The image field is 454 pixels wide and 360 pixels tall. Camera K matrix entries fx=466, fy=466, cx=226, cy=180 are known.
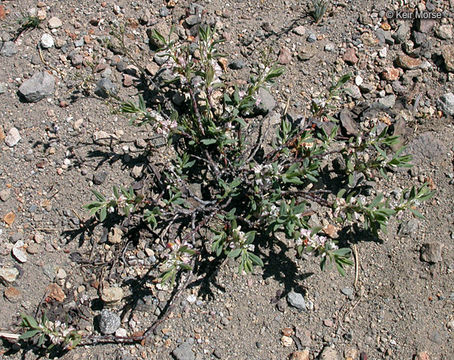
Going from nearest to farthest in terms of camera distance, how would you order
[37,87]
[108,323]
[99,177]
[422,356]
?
[422,356], [108,323], [99,177], [37,87]

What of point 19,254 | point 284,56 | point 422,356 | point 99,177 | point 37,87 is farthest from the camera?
point 284,56

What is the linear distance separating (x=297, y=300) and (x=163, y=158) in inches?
66.5

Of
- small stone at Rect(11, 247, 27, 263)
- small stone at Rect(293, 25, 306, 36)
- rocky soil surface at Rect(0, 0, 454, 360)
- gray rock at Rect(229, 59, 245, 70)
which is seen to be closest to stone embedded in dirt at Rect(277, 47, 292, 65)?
rocky soil surface at Rect(0, 0, 454, 360)

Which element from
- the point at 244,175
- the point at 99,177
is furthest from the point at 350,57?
the point at 99,177

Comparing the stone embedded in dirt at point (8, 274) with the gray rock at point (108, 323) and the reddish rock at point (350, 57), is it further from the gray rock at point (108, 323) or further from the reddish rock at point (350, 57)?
the reddish rock at point (350, 57)

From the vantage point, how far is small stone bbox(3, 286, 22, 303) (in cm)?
393

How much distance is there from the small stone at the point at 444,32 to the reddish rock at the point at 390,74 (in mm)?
545

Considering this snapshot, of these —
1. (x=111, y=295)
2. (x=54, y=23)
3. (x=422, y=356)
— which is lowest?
(x=422, y=356)

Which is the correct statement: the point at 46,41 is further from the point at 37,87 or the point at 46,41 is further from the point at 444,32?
the point at 444,32

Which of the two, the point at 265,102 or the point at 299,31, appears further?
the point at 299,31

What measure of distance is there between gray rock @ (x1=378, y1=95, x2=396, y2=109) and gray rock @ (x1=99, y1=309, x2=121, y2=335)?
303cm

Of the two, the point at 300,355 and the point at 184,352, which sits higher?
the point at 184,352

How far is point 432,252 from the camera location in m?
3.91

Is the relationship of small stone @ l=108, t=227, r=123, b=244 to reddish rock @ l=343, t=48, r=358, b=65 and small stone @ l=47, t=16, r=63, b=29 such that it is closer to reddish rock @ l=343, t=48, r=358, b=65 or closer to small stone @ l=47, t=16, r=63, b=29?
small stone @ l=47, t=16, r=63, b=29
